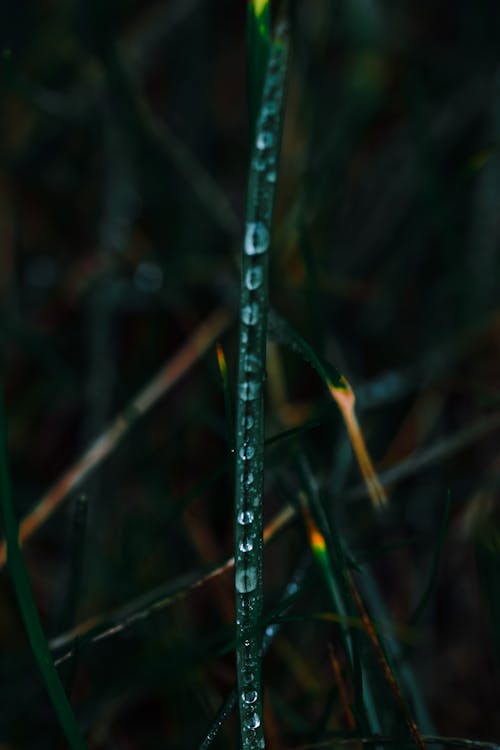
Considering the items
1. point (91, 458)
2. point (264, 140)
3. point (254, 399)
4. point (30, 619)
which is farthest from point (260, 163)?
point (91, 458)

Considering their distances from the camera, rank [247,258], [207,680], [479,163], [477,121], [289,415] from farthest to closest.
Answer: [477,121]
[289,415]
[207,680]
[479,163]
[247,258]

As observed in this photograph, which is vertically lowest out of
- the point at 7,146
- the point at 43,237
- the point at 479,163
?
the point at 479,163

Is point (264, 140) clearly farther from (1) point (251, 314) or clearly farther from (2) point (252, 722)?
(2) point (252, 722)

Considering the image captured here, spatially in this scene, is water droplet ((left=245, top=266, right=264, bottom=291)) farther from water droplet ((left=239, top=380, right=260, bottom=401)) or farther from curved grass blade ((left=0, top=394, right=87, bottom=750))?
curved grass blade ((left=0, top=394, right=87, bottom=750))

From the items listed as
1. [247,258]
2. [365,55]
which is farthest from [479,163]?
[365,55]

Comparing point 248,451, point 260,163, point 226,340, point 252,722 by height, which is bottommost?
point 252,722

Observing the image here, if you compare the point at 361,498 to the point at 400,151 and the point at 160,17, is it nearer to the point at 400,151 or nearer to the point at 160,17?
the point at 400,151

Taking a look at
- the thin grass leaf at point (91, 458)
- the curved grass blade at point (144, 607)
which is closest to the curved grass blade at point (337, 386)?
the curved grass blade at point (144, 607)
